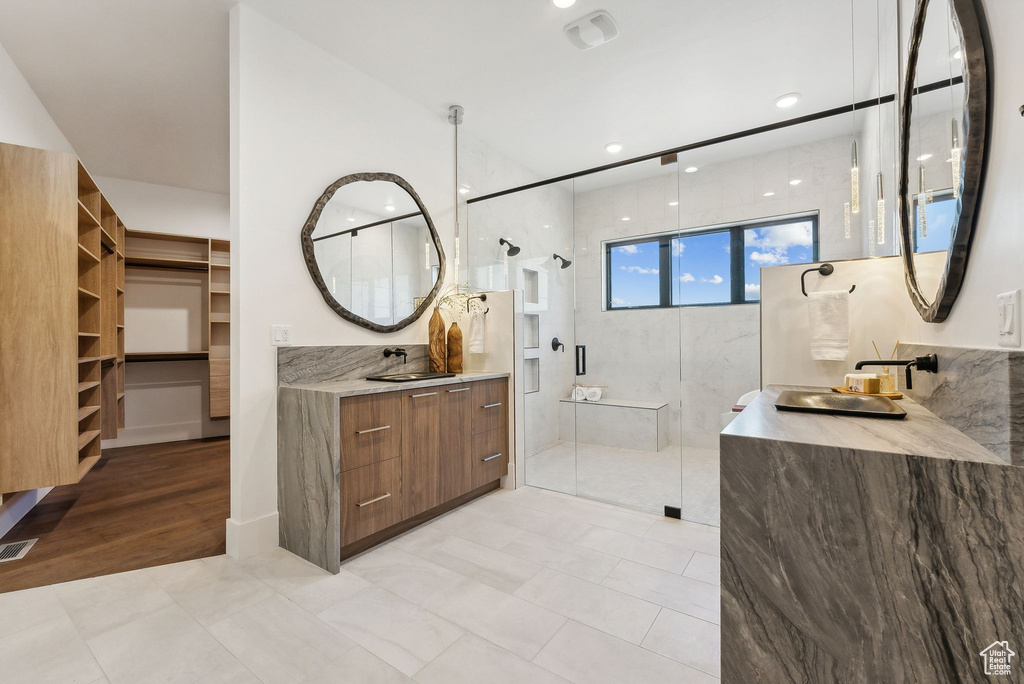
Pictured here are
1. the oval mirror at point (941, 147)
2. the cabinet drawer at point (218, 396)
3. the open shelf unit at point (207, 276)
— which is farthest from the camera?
the cabinet drawer at point (218, 396)

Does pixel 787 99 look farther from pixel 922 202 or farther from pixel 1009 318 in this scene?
pixel 1009 318

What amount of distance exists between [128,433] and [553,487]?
4.52m

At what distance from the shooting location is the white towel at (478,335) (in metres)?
3.24

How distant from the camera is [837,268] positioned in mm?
2223

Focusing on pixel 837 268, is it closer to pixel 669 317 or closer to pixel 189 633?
pixel 669 317

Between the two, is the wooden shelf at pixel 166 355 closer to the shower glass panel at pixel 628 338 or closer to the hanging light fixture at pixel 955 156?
the shower glass panel at pixel 628 338

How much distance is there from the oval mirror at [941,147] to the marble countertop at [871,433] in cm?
41

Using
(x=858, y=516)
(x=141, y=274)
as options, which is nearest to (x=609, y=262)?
(x=858, y=516)

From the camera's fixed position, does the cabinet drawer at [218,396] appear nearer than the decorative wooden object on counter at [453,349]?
No

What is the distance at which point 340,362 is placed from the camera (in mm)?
2654

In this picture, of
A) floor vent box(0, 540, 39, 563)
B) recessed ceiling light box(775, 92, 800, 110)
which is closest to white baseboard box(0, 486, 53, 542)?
floor vent box(0, 540, 39, 563)

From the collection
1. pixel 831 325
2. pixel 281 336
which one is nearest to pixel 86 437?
pixel 281 336

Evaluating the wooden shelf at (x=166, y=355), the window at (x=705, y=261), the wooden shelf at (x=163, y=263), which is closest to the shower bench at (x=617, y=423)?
the window at (x=705, y=261)

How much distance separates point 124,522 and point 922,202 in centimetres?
412
